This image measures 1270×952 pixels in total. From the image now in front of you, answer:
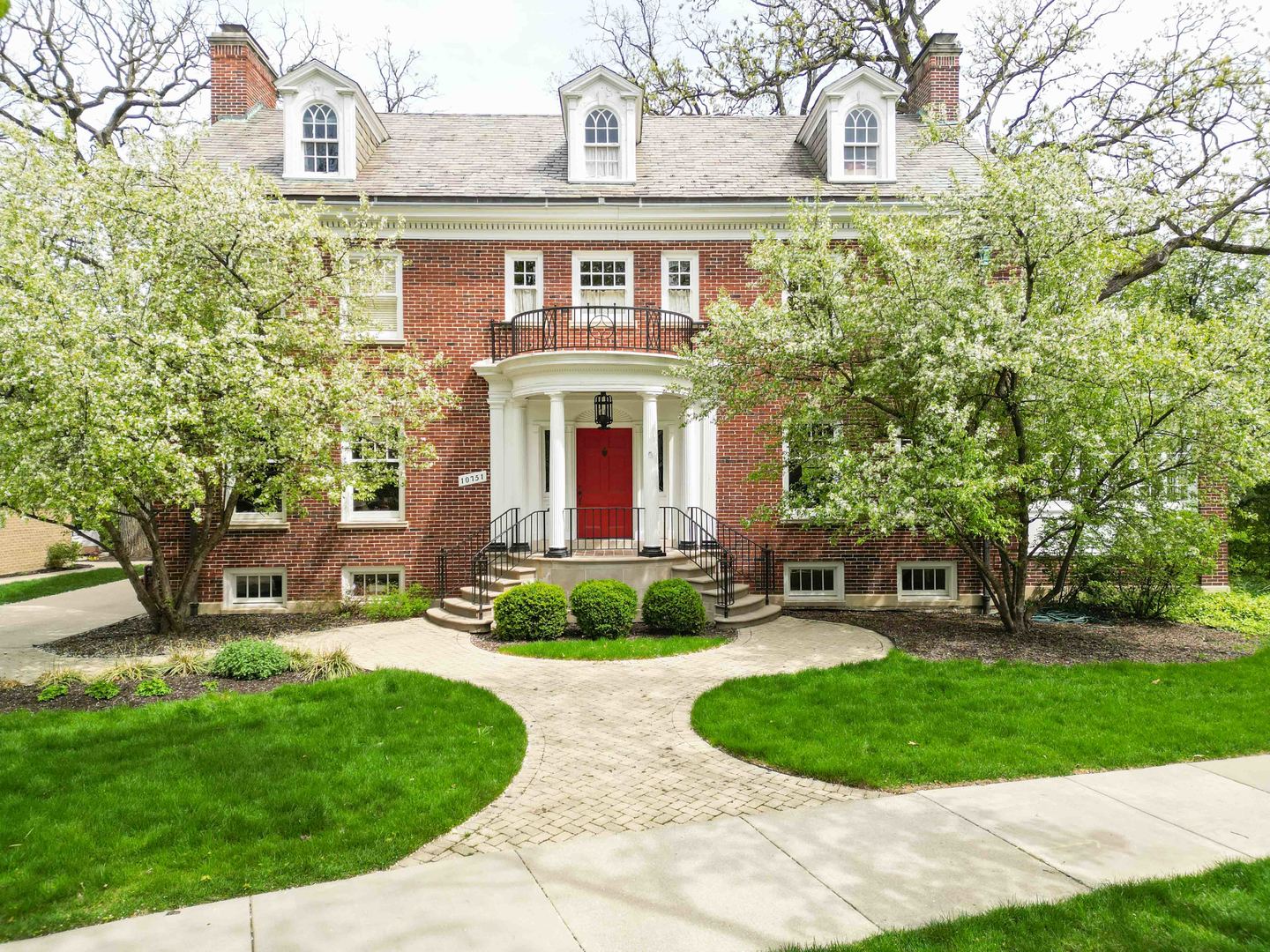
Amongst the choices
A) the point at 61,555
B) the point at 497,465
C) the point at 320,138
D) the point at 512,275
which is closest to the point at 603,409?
the point at 497,465

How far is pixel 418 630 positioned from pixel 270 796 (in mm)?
6017

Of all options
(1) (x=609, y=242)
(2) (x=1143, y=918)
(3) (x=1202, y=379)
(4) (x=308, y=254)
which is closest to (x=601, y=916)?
(2) (x=1143, y=918)

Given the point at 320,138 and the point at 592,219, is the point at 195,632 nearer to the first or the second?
the point at 320,138

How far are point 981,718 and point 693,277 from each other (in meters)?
9.18

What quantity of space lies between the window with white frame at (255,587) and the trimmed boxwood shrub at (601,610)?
6.06 meters

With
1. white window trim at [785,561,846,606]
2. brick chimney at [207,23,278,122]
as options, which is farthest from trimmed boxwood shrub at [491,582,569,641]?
brick chimney at [207,23,278,122]

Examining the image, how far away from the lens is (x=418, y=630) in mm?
10742

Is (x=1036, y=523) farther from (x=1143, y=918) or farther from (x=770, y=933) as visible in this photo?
(x=770, y=933)

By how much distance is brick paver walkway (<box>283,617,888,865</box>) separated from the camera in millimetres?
4625

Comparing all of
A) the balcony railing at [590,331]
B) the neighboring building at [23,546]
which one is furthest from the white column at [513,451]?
the neighboring building at [23,546]

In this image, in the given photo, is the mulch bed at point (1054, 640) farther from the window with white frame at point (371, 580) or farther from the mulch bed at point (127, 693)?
the mulch bed at point (127, 693)

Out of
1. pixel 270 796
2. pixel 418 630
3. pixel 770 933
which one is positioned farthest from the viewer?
pixel 418 630

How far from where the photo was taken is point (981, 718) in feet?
20.8

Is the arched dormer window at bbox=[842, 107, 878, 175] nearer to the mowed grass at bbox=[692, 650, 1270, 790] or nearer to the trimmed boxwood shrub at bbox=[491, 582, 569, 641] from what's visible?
the mowed grass at bbox=[692, 650, 1270, 790]
